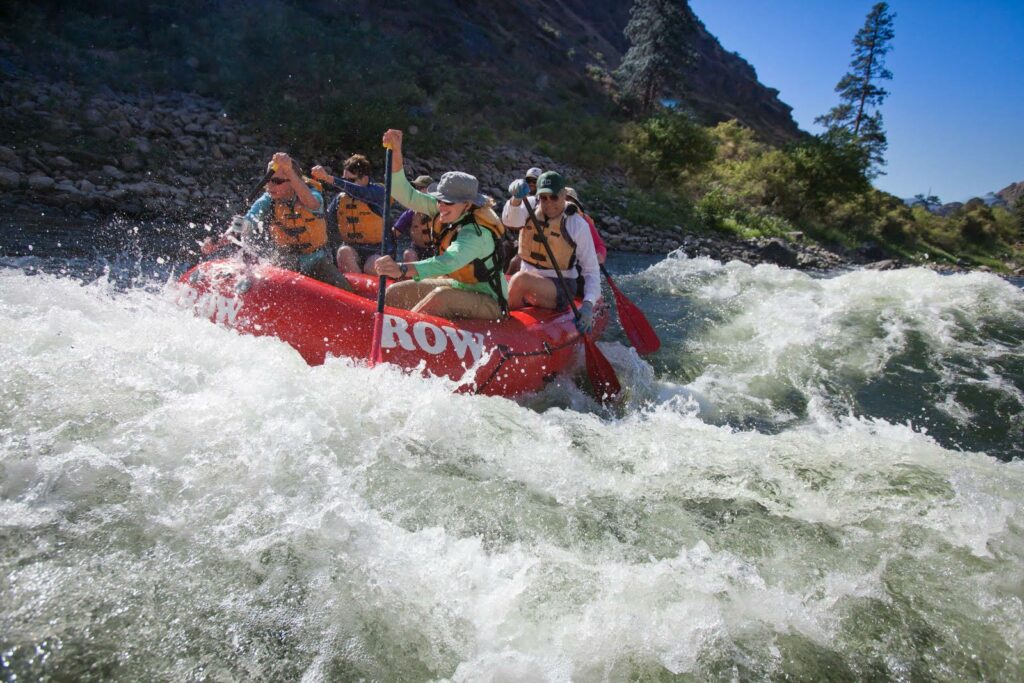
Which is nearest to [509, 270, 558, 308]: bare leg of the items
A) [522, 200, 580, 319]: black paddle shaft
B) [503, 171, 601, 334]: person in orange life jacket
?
[503, 171, 601, 334]: person in orange life jacket

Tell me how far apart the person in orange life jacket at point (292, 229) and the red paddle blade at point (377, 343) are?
4.06 ft

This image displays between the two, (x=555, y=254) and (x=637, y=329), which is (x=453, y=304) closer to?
(x=555, y=254)

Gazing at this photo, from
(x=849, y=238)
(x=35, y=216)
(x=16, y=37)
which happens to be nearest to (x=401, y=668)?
(x=35, y=216)

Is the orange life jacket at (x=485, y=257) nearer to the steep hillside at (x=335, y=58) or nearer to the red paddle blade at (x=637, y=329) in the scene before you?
the red paddle blade at (x=637, y=329)

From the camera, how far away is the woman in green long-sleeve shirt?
13.7ft

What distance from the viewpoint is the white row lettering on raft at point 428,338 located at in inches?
160

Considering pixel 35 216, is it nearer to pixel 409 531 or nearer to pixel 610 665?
pixel 409 531

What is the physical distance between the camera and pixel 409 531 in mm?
2723

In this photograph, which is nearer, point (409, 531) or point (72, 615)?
point (72, 615)

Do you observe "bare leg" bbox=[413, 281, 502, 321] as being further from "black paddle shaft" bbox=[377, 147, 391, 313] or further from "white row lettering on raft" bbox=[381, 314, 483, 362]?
"black paddle shaft" bbox=[377, 147, 391, 313]

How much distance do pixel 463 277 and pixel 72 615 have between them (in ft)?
10.2

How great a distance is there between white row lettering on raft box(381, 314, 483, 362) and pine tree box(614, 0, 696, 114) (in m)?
33.4

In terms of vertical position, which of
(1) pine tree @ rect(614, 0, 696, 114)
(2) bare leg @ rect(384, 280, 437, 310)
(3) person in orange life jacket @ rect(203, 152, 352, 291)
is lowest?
(2) bare leg @ rect(384, 280, 437, 310)

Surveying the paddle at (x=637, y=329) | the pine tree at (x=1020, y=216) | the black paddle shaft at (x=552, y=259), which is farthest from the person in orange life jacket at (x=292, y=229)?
the pine tree at (x=1020, y=216)
